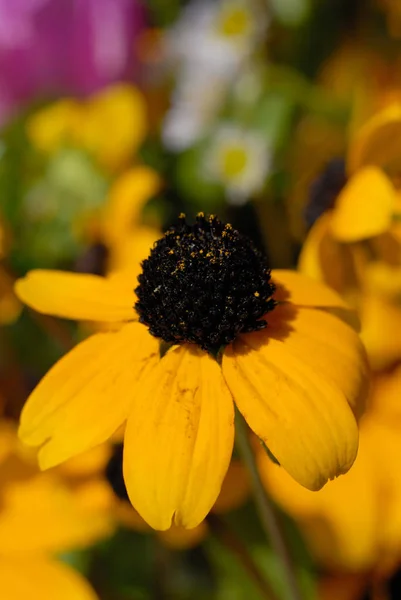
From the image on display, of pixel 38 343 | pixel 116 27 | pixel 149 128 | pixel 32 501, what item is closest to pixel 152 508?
pixel 32 501

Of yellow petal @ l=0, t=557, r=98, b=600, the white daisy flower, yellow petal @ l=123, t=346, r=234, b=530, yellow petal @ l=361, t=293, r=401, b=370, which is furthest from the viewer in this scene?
the white daisy flower

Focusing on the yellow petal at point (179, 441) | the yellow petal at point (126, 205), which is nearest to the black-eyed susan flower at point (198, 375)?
the yellow petal at point (179, 441)

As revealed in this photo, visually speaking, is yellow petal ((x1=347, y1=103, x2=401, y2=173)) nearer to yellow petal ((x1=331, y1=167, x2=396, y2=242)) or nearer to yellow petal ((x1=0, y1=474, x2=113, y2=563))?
yellow petal ((x1=331, y1=167, x2=396, y2=242))

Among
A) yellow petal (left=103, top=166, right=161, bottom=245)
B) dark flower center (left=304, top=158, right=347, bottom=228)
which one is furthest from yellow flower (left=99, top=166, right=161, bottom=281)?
Answer: dark flower center (left=304, top=158, right=347, bottom=228)

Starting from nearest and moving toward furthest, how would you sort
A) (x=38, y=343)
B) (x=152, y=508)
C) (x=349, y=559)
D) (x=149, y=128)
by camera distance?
(x=152, y=508)
(x=349, y=559)
(x=38, y=343)
(x=149, y=128)

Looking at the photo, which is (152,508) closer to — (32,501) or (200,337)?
(200,337)

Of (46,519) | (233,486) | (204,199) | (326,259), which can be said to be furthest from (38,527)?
(204,199)
